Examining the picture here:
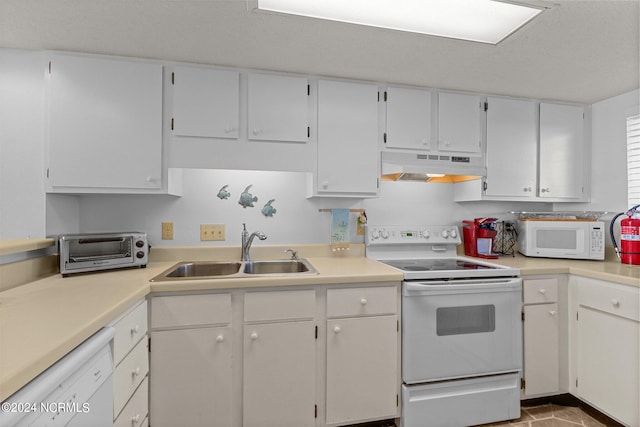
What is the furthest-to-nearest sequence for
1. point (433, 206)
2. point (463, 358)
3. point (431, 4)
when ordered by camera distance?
point (433, 206), point (463, 358), point (431, 4)

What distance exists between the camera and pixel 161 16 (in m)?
1.47

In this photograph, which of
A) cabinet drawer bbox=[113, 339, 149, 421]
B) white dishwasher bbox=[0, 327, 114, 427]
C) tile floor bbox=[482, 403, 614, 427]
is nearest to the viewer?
white dishwasher bbox=[0, 327, 114, 427]

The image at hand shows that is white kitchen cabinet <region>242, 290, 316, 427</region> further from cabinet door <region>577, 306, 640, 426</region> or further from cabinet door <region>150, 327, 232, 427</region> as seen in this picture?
cabinet door <region>577, 306, 640, 426</region>

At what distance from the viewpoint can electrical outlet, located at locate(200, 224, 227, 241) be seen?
2.19 meters

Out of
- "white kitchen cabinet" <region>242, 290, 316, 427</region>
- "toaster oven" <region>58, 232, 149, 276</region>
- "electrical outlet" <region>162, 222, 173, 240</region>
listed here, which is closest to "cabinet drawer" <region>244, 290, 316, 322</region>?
"white kitchen cabinet" <region>242, 290, 316, 427</region>

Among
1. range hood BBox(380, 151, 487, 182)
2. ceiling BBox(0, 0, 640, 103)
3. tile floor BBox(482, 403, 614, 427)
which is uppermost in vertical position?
ceiling BBox(0, 0, 640, 103)

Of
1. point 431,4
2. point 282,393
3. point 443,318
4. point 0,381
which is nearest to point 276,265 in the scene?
point 282,393

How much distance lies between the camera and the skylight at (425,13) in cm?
136

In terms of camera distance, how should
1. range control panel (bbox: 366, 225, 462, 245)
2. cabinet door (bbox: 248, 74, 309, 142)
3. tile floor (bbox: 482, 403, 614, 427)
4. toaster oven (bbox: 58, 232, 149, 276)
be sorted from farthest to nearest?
range control panel (bbox: 366, 225, 462, 245), cabinet door (bbox: 248, 74, 309, 142), tile floor (bbox: 482, 403, 614, 427), toaster oven (bbox: 58, 232, 149, 276)

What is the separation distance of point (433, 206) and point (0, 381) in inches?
99.4

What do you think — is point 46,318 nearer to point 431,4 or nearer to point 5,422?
point 5,422

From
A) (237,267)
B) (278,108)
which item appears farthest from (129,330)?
(278,108)

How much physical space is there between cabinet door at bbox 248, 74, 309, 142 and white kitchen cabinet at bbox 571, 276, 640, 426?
199 centimetres

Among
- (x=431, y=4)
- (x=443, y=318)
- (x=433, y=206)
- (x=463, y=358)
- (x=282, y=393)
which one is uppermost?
(x=431, y=4)
